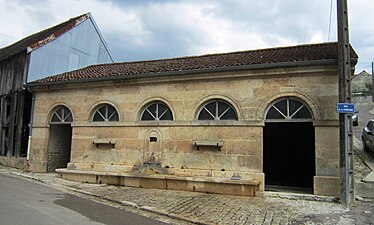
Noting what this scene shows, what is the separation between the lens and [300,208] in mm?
7359

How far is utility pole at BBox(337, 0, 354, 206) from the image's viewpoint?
771cm

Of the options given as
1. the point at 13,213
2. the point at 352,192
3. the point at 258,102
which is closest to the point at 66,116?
the point at 13,213

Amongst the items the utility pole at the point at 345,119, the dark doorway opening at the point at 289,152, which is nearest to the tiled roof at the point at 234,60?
the utility pole at the point at 345,119

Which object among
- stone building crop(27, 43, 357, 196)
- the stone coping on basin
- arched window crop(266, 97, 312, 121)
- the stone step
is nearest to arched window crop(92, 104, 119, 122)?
stone building crop(27, 43, 357, 196)

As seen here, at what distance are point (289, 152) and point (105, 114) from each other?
8814 mm

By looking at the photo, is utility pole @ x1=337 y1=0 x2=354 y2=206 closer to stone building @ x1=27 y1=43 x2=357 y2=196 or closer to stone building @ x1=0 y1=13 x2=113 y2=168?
stone building @ x1=27 y1=43 x2=357 y2=196

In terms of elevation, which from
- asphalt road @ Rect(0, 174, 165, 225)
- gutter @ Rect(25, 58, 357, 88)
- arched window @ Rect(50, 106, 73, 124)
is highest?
gutter @ Rect(25, 58, 357, 88)

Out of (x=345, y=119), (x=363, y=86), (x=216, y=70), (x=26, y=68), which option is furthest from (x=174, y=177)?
(x=363, y=86)

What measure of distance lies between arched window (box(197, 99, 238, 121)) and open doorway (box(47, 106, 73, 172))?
5929 mm

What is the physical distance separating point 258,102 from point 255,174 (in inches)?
87.6

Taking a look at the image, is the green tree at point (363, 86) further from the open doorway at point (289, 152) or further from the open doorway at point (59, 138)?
the open doorway at point (59, 138)

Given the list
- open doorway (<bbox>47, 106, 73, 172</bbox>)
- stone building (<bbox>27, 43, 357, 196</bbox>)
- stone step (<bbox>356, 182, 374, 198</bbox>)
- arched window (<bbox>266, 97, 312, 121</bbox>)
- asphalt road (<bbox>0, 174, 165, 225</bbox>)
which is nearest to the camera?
asphalt road (<bbox>0, 174, 165, 225</bbox>)

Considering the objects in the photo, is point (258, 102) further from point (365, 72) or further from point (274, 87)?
point (365, 72)

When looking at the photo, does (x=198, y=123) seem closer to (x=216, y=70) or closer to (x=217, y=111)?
(x=217, y=111)
